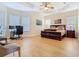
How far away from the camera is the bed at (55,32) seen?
20.6ft

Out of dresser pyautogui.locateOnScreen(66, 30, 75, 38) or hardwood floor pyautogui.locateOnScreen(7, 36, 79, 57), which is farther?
dresser pyautogui.locateOnScreen(66, 30, 75, 38)

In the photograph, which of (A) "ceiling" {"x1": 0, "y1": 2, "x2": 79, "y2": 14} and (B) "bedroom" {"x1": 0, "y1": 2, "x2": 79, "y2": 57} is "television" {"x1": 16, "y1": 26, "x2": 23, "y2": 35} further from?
(A) "ceiling" {"x1": 0, "y1": 2, "x2": 79, "y2": 14}

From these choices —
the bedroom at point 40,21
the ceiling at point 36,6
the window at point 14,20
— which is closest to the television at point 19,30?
the bedroom at point 40,21

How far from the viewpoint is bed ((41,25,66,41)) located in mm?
6286

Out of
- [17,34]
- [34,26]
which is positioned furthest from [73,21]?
[17,34]

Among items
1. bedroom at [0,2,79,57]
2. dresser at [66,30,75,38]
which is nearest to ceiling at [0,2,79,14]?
bedroom at [0,2,79,57]

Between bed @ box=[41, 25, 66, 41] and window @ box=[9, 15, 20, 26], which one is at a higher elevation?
window @ box=[9, 15, 20, 26]

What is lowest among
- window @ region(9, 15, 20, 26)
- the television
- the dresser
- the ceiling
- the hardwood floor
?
the hardwood floor

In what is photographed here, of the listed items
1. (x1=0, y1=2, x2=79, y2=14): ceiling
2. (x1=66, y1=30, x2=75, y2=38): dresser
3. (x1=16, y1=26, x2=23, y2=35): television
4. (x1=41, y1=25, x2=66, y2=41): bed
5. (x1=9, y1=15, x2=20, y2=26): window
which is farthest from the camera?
(x1=66, y1=30, x2=75, y2=38): dresser

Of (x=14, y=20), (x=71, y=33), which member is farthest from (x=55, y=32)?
(x=14, y=20)

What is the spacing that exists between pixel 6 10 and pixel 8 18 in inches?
18.3

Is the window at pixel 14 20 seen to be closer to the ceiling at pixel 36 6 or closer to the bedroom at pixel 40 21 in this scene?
the bedroom at pixel 40 21

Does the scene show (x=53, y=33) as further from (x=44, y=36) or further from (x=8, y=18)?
(x=8, y=18)

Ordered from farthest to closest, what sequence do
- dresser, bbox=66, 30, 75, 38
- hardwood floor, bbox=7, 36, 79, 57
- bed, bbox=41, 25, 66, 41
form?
dresser, bbox=66, 30, 75, 38
bed, bbox=41, 25, 66, 41
hardwood floor, bbox=7, 36, 79, 57
